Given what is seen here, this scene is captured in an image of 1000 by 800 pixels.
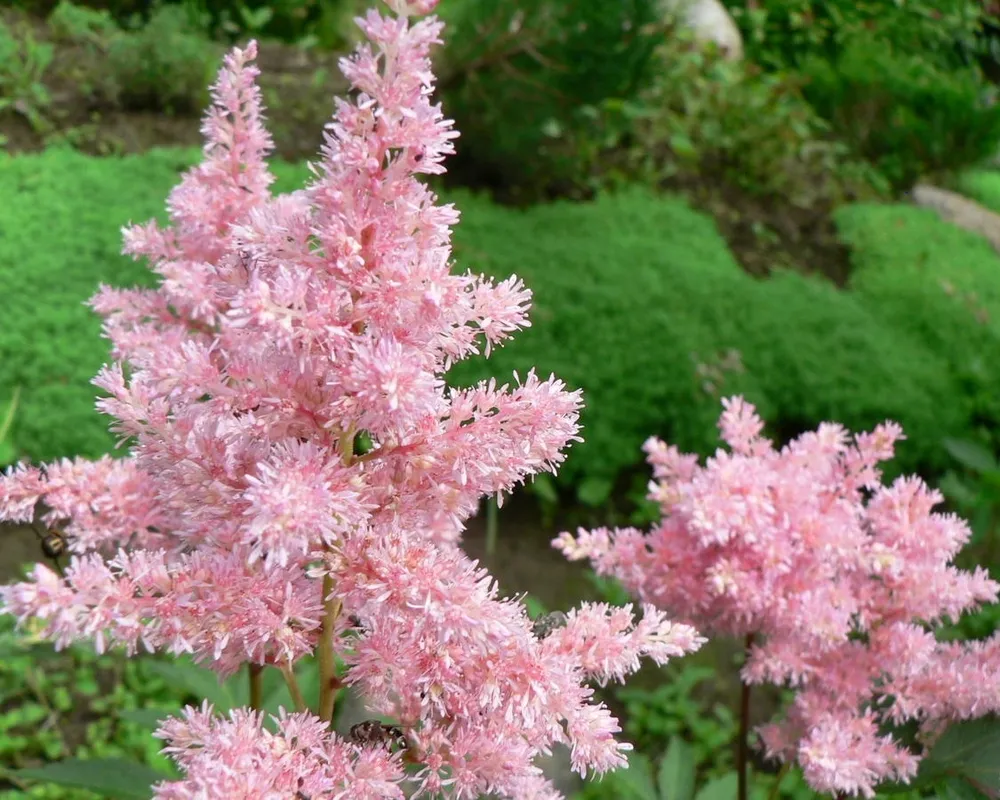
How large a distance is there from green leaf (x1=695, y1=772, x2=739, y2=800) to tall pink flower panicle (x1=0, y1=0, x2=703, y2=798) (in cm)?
89

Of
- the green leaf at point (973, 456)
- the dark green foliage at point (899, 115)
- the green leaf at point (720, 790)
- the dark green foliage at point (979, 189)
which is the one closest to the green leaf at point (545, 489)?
the green leaf at point (973, 456)

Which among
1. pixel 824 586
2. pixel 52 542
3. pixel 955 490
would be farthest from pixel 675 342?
pixel 52 542

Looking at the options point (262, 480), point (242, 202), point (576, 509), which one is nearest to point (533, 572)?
point (576, 509)

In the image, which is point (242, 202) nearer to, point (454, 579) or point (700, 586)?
point (454, 579)

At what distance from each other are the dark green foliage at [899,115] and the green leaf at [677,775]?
513 cm

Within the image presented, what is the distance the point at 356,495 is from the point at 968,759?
0.94 m

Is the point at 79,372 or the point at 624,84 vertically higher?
the point at 624,84

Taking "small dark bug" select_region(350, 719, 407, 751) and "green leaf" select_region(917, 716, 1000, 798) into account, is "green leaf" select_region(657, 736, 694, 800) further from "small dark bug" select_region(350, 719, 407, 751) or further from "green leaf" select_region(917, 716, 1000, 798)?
"small dark bug" select_region(350, 719, 407, 751)

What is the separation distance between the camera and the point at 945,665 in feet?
4.00

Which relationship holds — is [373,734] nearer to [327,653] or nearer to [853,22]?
[327,653]

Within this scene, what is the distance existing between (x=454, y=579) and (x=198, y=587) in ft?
0.70

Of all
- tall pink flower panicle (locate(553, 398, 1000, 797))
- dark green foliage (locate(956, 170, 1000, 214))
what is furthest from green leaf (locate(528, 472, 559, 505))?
dark green foliage (locate(956, 170, 1000, 214))

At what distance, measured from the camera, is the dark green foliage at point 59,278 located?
2738 mm

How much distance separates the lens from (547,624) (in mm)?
909
